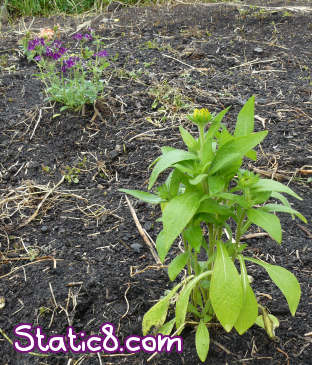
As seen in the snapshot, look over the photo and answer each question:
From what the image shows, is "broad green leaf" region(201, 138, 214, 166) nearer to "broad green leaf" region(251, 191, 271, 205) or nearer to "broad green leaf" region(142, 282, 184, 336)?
"broad green leaf" region(251, 191, 271, 205)

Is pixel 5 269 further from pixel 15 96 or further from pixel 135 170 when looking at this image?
pixel 15 96

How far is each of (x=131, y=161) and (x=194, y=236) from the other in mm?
1492

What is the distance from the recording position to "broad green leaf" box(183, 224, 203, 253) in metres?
1.63

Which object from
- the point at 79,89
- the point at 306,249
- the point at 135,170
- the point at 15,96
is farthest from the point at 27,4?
the point at 306,249

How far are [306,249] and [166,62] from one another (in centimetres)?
241

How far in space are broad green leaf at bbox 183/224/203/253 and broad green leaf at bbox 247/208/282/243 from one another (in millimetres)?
187

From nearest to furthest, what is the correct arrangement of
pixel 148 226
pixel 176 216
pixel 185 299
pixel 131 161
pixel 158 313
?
pixel 176 216 → pixel 185 299 → pixel 158 313 → pixel 148 226 → pixel 131 161

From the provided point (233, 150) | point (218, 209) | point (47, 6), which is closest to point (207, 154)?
point (233, 150)

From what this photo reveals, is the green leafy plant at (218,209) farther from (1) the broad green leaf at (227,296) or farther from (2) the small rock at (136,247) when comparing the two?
(2) the small rock at (136,247)

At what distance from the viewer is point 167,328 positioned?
1896 millimetres

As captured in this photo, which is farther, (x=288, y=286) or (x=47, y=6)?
(x=47, y=6)

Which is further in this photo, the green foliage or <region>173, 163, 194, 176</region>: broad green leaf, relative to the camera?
the green foliage

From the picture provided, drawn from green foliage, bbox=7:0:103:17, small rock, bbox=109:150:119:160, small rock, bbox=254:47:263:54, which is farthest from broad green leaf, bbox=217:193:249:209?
green foliage, bbox=7:0:103:17

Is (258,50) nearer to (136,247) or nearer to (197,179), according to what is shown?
(136,247)
